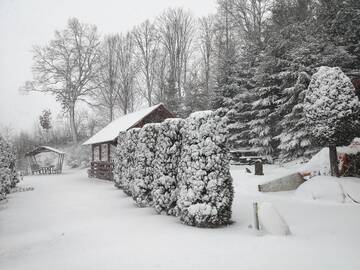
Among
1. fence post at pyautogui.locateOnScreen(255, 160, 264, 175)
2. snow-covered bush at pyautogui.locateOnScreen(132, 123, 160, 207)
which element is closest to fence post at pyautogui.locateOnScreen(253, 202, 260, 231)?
snow-covered bush at pyautogui.locateOnScreen(132, 123, 160, 207)

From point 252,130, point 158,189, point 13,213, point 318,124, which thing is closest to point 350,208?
point 318,124

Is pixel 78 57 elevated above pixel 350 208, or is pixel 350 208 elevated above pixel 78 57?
pixel 78 57

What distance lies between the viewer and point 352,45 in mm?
15359

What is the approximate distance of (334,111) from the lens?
9375mm

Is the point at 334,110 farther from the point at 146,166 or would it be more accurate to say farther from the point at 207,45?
the point at 207,45

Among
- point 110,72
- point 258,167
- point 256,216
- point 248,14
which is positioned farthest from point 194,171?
point 110,72

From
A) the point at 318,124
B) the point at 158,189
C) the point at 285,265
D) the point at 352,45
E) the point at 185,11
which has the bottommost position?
the point at 285,265

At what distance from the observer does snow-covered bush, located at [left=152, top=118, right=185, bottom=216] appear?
7859mm

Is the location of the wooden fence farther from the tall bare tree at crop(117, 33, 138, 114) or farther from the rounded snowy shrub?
the tall bare tree at crop(117, 33, 138, 114)

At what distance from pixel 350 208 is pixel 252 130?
1337 centimetres

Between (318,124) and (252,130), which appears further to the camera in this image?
(252,130)

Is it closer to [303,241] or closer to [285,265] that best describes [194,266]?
[285,265]

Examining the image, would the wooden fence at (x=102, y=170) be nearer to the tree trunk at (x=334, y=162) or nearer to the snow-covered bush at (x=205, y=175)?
the snow-covered bush at (x=205, y=175)

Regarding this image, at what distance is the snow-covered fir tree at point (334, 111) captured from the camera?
9320 millimetres
